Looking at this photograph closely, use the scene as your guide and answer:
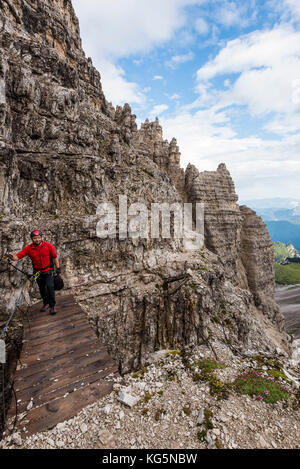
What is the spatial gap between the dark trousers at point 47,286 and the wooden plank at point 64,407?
4.48 m

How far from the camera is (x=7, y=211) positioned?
1150 cm

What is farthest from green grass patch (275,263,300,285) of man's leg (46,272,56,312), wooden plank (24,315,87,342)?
man's leg (46,272,56,312)

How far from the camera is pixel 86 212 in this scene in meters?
17.2

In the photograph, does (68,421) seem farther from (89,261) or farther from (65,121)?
(65,121)

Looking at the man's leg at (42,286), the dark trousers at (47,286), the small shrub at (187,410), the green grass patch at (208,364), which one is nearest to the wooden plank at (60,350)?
the dark trousers at (47,286)

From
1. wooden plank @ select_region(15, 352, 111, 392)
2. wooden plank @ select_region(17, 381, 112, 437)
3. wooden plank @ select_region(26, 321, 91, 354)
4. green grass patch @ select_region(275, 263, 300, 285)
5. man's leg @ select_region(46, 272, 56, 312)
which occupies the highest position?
man's leg @ select_region(46, 272, 56, 312)

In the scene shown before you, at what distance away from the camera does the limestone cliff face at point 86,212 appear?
14.3 m

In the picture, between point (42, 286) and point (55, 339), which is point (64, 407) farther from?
point (42, 286)

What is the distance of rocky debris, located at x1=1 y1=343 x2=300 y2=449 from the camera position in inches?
208

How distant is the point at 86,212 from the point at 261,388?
15677 mm

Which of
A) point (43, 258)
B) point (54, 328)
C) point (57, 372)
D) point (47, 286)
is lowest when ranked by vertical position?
point (57, 372)

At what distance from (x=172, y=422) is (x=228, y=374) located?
357 centimetres

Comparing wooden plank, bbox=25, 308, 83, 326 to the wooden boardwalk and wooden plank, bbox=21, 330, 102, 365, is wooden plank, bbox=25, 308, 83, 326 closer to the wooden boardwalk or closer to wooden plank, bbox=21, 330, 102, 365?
Result: the wooden boardwalk

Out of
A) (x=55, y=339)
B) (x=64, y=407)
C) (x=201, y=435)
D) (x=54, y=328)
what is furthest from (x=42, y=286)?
(x=201, y=435)
